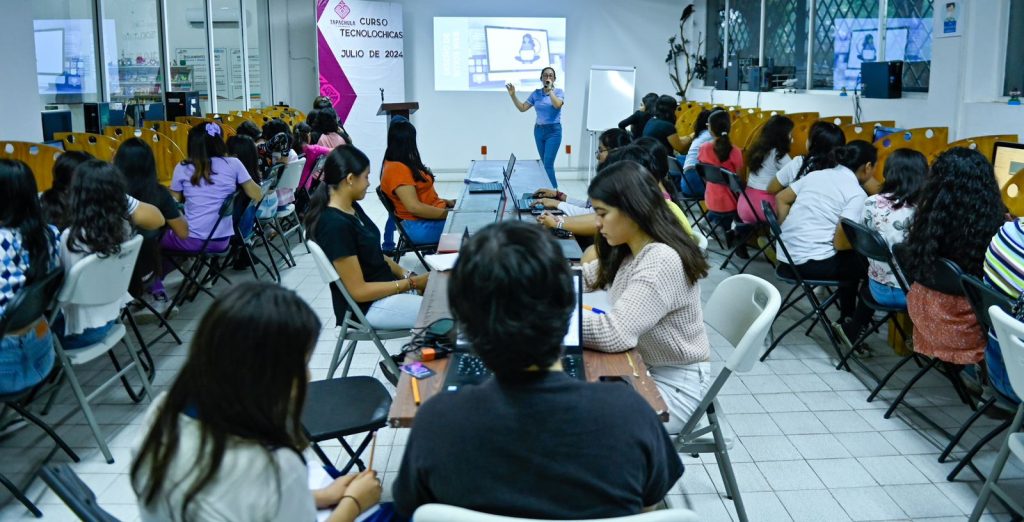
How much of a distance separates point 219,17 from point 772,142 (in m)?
6.87

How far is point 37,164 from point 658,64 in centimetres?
821

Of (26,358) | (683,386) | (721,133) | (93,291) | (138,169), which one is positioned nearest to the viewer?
(683,386)

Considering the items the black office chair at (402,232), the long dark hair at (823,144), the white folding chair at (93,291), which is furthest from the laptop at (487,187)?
the white folding chair at (93,291)

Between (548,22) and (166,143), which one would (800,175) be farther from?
(548,22)

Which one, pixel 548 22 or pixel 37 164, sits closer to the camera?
pixel 37 164

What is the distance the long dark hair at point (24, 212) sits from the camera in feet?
9.18

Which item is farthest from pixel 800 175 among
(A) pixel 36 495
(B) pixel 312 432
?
(A) pixel 36 495

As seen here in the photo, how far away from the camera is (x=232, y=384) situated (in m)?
1.28

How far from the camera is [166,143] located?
616 centimetres

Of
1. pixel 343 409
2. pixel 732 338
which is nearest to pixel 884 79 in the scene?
pixel 732 338

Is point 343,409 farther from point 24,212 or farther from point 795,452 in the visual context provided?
point 795,452

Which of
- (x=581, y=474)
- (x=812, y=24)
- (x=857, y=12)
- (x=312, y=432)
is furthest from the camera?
(x=812, y=24)

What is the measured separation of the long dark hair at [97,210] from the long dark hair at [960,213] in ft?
9.43

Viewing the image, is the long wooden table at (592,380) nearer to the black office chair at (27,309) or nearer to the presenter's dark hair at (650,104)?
the black office chair at (27,309)
